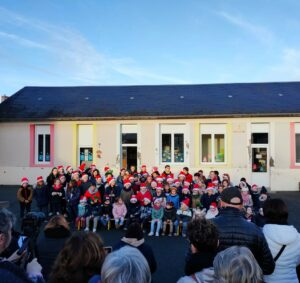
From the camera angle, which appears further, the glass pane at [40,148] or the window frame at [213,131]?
the glass pane at [40,148]

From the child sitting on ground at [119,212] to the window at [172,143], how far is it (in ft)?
26.0

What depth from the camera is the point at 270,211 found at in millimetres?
3328

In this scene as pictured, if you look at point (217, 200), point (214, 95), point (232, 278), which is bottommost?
point (217, 200)

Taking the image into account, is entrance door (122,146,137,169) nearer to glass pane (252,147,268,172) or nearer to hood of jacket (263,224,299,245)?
glass pane (252,147,268,172)

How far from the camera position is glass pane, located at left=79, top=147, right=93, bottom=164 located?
59.8 ft

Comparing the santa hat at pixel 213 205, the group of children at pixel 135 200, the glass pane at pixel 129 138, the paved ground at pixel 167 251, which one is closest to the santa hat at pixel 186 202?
the group of children at pixel 135 200

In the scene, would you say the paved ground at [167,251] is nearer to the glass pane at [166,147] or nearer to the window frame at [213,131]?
the window frame at [213,131]

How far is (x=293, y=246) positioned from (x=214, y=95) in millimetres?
17512

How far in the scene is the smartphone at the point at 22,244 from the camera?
3112 millimetres

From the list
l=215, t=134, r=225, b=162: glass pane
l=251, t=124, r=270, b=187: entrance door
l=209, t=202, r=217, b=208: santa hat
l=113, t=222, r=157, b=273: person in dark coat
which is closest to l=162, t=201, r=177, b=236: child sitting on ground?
l=209, t=202, r=217, b=208: santa hat

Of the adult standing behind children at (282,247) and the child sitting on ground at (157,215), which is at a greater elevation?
the adult standing behind children at (282,247)

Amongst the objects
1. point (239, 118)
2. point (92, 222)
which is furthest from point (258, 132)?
point (92, 222)

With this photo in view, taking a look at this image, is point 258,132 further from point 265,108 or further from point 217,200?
point 217,200

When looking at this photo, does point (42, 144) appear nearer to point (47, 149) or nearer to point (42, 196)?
point (47, 149)
